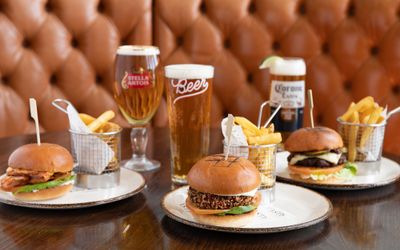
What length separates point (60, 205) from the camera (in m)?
1.10

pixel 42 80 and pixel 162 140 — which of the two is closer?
pixel 162 140

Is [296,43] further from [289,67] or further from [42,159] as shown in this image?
[42,159]

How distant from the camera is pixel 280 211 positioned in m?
1.12

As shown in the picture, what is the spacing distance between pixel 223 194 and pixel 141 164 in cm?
51

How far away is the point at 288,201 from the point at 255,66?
4.94 ft

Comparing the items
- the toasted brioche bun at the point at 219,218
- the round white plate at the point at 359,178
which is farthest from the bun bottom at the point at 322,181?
the toasted brioche bun at the point at 219,218

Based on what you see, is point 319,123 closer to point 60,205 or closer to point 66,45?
point 66,45

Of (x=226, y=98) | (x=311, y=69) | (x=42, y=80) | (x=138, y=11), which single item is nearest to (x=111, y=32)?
(x=138, y=11)

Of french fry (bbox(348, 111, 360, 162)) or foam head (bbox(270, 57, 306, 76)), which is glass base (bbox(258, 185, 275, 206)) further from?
foam head (bbox(270, 57, 306, 76))

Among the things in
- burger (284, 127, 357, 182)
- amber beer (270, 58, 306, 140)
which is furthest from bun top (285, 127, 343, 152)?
amber beer (270, 58, 306, 140)

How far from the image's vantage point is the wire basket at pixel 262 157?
1.16 m

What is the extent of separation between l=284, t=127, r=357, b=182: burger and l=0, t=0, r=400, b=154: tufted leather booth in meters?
1.28

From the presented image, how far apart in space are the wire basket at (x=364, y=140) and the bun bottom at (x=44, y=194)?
26.2 inches

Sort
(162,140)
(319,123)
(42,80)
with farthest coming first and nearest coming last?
(319,123), (42,80), (162,140)
